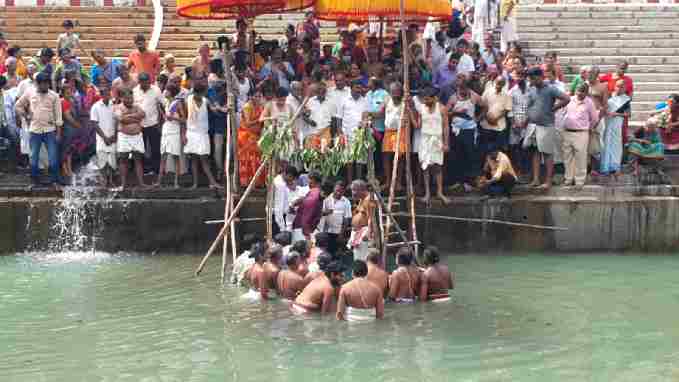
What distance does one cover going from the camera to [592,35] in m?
21.6

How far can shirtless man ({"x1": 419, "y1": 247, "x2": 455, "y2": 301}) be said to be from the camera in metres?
12.3

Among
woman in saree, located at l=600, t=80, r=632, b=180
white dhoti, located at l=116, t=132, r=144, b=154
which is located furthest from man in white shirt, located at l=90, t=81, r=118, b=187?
woman in saree, located at l=600, t=80, r=632, b=180

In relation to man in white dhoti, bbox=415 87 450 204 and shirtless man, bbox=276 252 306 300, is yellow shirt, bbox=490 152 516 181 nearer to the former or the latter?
man in white dhoti, bbox=415 87 450 204

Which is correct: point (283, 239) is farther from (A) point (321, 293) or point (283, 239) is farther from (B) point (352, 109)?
(B) point (352, 109)

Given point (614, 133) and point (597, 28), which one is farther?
point (597, 28)

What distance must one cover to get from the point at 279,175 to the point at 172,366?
4523mm

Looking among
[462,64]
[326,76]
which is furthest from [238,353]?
[462,64]

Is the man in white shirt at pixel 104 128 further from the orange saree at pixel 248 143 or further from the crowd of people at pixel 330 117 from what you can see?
the orange saree at pixel 248 143

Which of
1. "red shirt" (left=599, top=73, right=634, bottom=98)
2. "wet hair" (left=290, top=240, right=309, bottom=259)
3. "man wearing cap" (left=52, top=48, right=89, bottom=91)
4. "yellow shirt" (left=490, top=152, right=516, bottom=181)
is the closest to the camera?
"wet hair" (left=290, top=240, right=309, bottom=259)

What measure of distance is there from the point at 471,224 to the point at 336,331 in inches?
204

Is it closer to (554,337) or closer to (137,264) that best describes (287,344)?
(554,337)

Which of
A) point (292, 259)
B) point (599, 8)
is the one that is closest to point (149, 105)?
point (292, 259)

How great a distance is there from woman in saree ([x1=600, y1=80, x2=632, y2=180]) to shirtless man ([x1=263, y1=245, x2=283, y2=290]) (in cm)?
615

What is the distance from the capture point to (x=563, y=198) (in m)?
15.9
